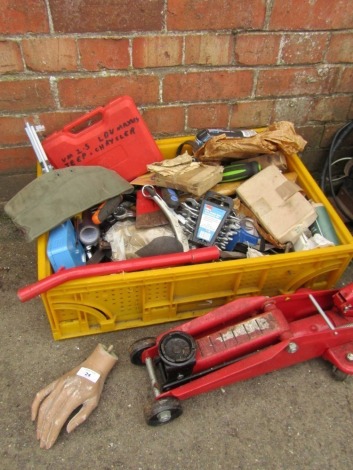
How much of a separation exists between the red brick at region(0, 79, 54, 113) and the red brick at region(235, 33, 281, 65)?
77cm

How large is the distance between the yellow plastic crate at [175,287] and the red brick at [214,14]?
2.38 feet

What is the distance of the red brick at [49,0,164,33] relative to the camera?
1.40 meters

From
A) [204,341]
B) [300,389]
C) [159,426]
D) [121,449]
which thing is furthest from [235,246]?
[121,449]

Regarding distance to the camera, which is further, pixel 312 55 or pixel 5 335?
pixel 312 55

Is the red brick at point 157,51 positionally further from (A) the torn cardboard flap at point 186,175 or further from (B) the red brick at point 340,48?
(B) the red brick at point 340,48

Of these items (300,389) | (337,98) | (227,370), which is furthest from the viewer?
(337,98)

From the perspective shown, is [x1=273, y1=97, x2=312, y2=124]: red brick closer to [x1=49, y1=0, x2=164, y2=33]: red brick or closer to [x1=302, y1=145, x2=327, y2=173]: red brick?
[x1=302, y1=145, x2=327, y2=173]: red brick

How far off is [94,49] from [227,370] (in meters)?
1.22

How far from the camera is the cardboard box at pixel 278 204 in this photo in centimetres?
156

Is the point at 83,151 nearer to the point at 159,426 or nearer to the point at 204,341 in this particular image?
the point at 204,341

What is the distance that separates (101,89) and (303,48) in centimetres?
85

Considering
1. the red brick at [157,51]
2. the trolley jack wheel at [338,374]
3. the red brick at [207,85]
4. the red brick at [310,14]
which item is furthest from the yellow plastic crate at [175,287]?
the red brick at [157,51]

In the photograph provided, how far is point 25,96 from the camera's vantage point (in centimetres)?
158

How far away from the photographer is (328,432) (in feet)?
4.39
